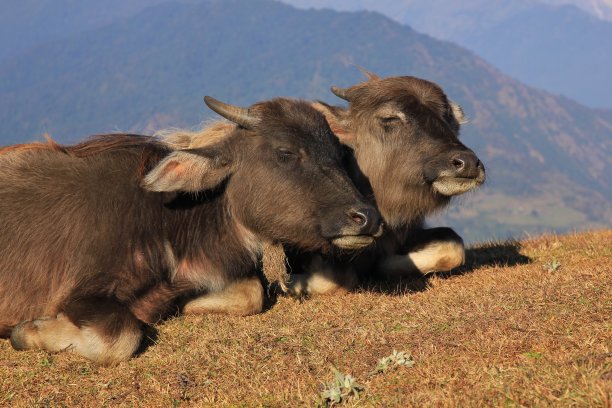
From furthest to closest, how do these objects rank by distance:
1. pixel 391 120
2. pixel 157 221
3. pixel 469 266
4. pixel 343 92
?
1. pixel 469 266
2. pixel 343 92
3. pixel 391 120
4. pixel 157 221

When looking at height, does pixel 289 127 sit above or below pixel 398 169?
above

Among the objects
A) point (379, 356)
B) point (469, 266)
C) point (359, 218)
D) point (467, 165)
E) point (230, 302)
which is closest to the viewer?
point (379, 356)

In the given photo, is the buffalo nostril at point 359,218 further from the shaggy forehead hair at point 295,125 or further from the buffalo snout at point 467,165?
the buffalo snout at point 467,165

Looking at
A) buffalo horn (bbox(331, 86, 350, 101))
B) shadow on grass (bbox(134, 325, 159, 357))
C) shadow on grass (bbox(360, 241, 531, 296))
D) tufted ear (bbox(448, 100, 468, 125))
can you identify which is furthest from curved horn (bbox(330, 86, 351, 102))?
shadow on grass (bbox(134, 325, 159, 357))

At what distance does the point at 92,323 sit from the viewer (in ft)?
21.0

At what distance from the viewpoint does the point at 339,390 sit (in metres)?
4.99

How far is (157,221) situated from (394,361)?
294 centimetres

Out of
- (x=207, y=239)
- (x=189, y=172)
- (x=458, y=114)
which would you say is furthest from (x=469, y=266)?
(x=189, y=172)

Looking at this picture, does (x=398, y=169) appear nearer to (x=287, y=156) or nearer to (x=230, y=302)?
(x=287, y=156)

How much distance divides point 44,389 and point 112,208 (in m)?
1.92

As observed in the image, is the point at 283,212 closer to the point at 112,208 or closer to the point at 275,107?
the point at 275,107

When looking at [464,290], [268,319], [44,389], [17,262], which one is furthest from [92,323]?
[464,290]

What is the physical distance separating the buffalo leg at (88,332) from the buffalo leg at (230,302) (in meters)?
1.02

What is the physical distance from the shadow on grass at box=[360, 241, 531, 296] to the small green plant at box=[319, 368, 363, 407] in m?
3.12
